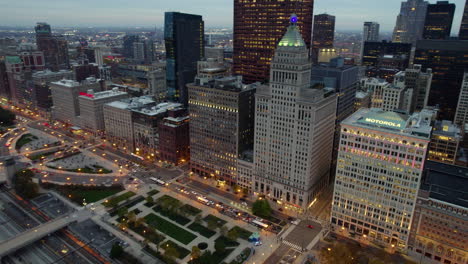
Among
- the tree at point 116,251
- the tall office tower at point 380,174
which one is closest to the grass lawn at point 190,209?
the tree at point 116,251

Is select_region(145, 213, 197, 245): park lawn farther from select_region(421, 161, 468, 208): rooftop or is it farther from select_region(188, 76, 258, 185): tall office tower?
select_region(421, 161, 468, 208): rooftop

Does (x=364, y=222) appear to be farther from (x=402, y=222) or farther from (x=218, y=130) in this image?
(x=218, y=130)

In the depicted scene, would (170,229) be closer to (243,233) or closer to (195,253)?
(195,253)

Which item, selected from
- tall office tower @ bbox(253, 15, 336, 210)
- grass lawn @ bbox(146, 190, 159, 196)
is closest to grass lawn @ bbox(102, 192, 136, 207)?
grass lawn @ bbox(146, 190, 159, 196)

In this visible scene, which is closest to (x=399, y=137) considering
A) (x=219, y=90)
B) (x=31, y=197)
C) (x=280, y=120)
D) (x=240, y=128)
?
(x=280, y=120)

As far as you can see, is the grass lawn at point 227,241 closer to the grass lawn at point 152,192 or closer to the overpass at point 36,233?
the grass lawn at point 152,192
